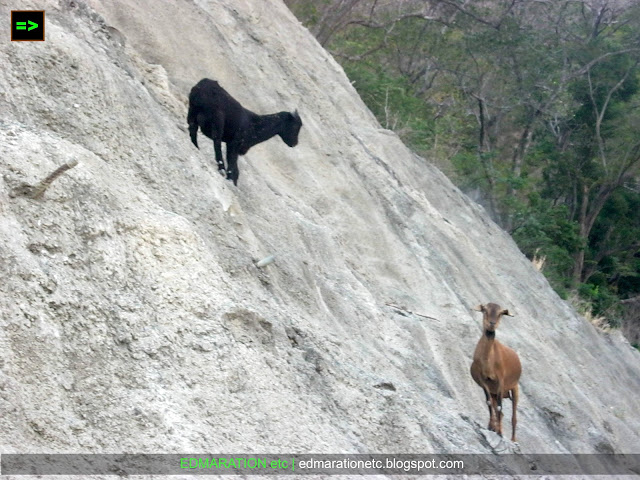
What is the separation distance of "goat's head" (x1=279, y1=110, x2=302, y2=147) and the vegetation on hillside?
13294 millimetres

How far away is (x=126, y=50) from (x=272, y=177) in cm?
280

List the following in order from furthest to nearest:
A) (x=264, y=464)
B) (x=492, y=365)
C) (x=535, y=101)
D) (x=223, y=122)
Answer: (x=535, y=101) → (x=492, y=365) → (x=223, y=122) → (x=264, y=464)

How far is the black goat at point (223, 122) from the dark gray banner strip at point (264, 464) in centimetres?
402

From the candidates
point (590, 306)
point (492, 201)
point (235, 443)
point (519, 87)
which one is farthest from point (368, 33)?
point (235, 443)

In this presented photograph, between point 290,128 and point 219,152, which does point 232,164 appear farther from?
point 290,128

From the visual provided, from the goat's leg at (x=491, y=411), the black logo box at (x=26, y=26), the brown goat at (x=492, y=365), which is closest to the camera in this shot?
the black logo box at (x=26, y=26)

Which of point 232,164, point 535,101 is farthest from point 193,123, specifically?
point 535,101

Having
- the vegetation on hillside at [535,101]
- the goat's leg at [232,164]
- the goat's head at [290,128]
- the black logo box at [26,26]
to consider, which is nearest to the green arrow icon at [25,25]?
the black logo box at [26,26]

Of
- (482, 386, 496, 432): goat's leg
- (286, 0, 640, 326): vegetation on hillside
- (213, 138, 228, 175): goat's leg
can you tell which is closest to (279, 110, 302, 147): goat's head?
(213, 138, 228, 175): goat's leg

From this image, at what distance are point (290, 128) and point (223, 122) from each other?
6.37ft

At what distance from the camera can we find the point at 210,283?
8.40m

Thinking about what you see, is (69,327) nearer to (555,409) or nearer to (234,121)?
(234,121)

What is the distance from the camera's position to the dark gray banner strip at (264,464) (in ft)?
20.2

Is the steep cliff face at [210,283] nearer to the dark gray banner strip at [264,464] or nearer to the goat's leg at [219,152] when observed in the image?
the dark gray banner strip at [264,464]
